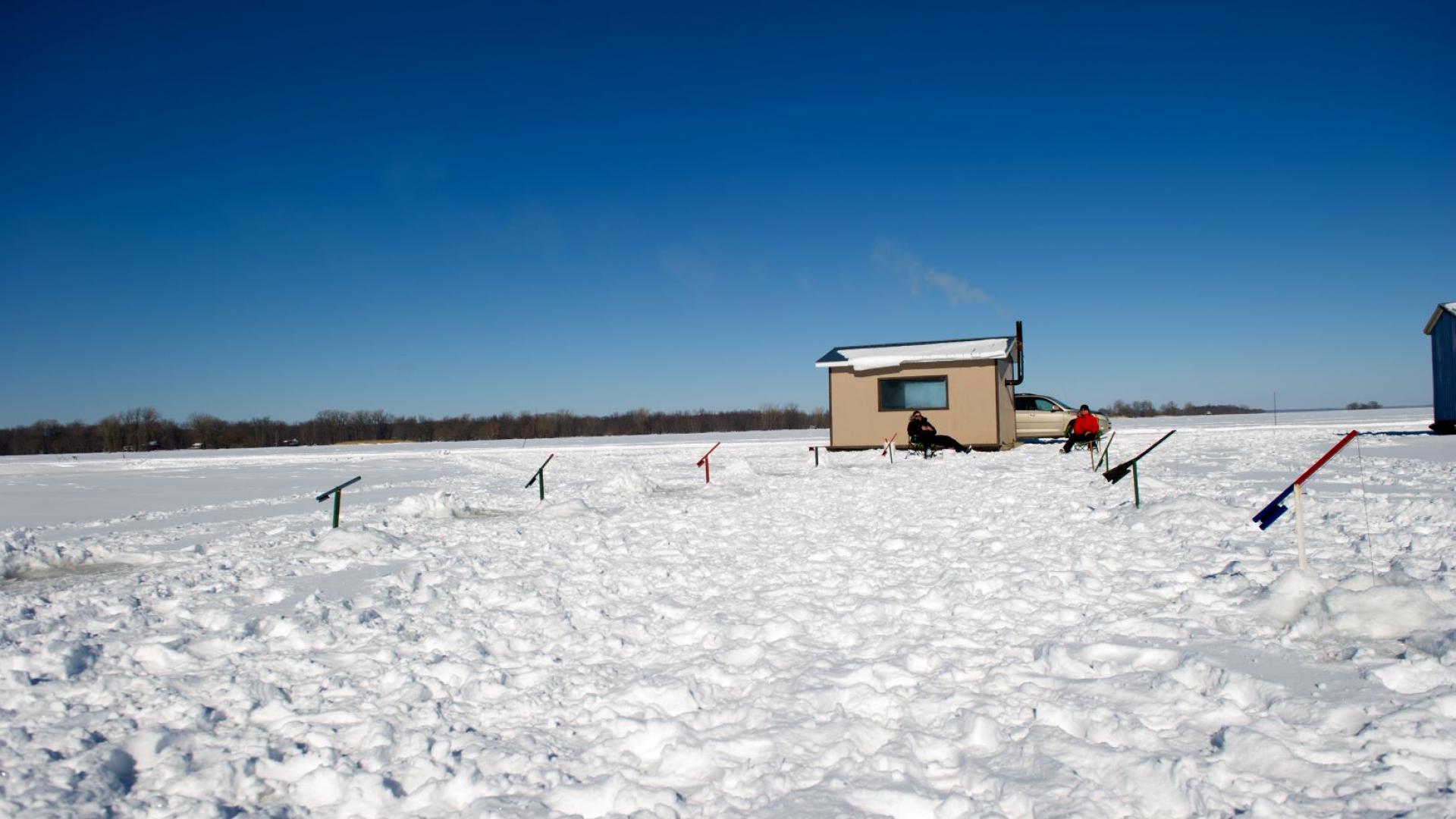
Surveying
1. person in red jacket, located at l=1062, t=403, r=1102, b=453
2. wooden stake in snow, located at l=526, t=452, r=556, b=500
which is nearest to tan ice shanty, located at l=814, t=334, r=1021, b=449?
person in red jacket, located at l=1062, t=403, r=1102, b=453

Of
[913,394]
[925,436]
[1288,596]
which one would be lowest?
[1288,596]

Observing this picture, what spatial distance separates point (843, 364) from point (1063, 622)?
18999 millimetres

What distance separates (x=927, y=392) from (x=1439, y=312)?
13348mm

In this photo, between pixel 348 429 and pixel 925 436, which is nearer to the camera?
pixel 925 436

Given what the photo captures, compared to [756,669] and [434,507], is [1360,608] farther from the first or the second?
[434,507]

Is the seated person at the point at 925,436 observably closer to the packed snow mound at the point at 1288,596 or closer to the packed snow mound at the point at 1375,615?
the packed snow mound at the point at 1288,596

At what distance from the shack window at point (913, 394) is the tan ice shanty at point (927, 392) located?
0.02 metres

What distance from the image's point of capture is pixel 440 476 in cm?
2038

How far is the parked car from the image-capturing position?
1033 inches

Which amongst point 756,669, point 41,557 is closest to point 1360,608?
point 756,669

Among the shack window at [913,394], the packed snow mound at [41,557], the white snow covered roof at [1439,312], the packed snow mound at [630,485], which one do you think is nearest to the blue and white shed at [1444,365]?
the white snow covered roof at [1439,312]

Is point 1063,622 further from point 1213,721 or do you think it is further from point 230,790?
point 230,790

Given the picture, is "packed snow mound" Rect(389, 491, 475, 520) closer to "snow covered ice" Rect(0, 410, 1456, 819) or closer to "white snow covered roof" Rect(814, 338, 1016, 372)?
"snow covered ice" Rect(0, 410, 1456, 819)

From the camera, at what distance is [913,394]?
23.9 metres
